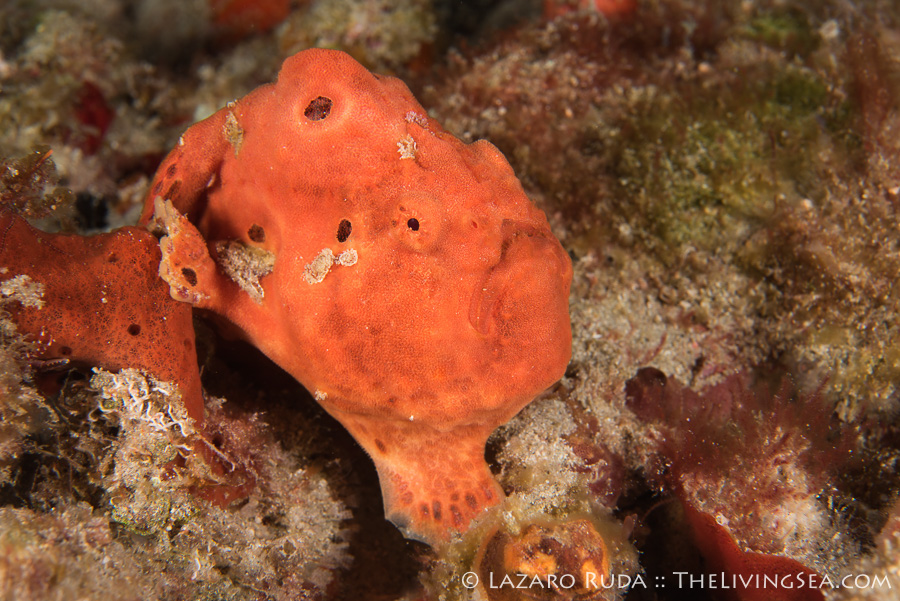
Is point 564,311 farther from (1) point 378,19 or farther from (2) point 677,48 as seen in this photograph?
(1) point 378,19

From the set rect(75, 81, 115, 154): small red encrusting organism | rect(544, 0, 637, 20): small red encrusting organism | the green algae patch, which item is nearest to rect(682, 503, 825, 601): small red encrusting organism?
the green algae patch

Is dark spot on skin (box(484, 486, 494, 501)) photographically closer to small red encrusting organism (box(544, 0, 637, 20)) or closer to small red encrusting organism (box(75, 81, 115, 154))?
small red encrusting organism (box(544, 0, 637, 20))

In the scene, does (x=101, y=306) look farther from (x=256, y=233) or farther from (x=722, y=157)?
(x=722, y=157)

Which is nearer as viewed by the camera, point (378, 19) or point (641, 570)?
point (641, 570)

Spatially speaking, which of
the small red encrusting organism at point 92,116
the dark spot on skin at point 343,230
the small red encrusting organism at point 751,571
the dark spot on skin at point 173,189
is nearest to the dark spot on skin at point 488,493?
the small red encrusting organism at point 751,571

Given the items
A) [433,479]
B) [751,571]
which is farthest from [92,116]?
[751,571]

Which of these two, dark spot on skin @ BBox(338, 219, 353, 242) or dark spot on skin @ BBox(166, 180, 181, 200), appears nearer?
dark spot on skin @ BBox(338, 219, 353, 242)

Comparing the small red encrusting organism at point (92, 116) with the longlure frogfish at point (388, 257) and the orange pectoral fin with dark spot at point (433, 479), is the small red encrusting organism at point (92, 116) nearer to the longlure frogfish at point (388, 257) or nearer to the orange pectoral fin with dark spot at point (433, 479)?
the longlure frogfish at point (388, 257)

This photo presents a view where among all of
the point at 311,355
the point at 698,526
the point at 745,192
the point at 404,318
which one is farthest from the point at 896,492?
the point at 311,355
